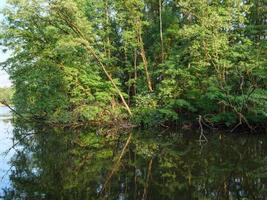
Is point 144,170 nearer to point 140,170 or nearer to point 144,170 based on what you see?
point 144,170

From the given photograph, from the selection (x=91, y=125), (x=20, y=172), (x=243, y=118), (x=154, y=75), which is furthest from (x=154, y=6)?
(x=20, y=172)

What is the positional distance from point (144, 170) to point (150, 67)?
21044mm

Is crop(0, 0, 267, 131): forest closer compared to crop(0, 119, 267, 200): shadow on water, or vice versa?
crop(0, 119, 267, 200): shadow on water

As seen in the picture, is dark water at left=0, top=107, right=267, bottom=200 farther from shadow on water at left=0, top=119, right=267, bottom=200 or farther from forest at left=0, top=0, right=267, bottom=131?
forest at left=0, top=0, right=267, bottom=131

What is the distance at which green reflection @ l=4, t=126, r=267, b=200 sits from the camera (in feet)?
38.1

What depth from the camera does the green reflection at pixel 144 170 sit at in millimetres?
11625

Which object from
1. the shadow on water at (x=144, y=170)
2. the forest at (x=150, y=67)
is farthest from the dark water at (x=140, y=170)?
the forest at (x=150, y=67)

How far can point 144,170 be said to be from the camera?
14969 mm

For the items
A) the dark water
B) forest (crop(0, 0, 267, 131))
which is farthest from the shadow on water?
forest (crop(0, 0, 267, 131))

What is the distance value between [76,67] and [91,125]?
4862 mm

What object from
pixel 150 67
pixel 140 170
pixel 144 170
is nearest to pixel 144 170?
pixel 144 170

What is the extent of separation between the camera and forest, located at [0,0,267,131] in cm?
2708

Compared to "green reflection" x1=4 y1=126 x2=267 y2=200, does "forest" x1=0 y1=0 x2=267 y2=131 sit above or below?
above

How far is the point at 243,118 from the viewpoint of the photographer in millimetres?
26328
